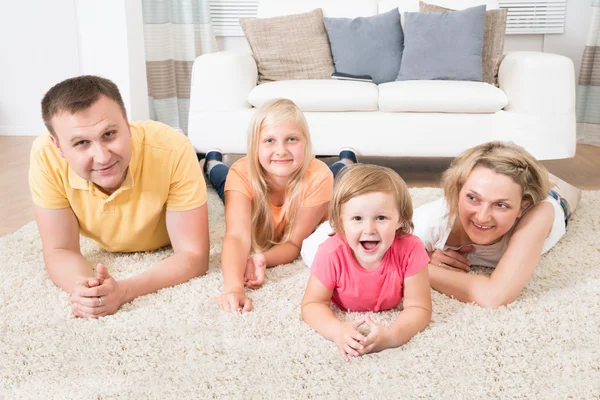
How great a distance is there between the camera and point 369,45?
3160 mm

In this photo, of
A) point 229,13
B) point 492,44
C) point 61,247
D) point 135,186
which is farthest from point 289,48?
point 61,247

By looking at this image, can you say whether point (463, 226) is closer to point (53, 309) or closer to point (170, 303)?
point (170, 303)

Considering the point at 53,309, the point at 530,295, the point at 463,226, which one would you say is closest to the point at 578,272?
the point at 530,295

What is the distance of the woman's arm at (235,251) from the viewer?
1580 millimetres

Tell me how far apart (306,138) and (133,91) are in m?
1.86

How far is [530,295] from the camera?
1.65m

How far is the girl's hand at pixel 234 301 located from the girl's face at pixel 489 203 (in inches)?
24.5

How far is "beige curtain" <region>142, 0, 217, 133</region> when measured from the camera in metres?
4.26

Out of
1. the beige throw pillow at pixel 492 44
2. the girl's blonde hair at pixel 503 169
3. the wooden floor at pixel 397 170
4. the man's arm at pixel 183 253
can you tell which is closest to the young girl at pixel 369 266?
the girl's blonde hair at pixel 503 169

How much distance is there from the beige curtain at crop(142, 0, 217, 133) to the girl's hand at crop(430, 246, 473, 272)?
3008 mm

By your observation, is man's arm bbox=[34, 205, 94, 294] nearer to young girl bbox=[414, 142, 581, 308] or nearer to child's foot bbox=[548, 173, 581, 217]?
young girl bbox=[414, 142, 581, 308]

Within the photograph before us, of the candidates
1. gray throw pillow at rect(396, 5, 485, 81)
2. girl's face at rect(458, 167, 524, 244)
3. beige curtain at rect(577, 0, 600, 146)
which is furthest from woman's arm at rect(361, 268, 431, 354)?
beige curtain at rect(577, 0, 600, 146)

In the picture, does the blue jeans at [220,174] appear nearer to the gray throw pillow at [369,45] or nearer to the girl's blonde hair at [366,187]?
the gray throw pillow at [369,45]

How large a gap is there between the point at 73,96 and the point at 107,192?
33cm
